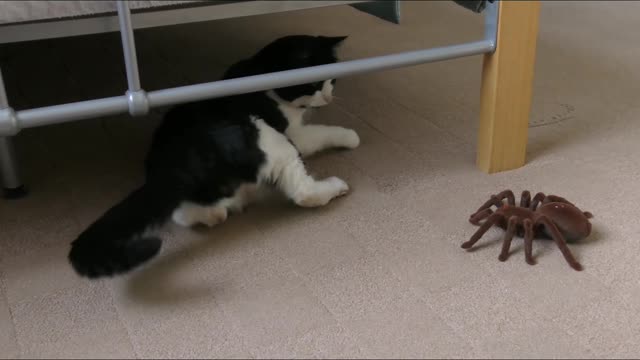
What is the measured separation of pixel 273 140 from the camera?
120cm

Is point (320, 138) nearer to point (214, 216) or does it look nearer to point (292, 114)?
point (292, 114)

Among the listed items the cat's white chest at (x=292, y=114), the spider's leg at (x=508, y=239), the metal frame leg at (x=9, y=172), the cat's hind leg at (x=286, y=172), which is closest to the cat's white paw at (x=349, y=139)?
the cat's white chest at (x=292, y=114)

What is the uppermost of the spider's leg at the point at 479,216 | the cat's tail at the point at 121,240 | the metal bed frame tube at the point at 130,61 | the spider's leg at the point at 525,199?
the metal bed frame tube at the point at 130,61

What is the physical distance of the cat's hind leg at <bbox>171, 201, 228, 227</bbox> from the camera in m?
1.17

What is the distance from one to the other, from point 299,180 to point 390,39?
3.59ft

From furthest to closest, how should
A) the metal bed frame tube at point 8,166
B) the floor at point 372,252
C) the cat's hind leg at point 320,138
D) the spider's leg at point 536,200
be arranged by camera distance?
the cat's hind leg at point 320,138
the metal bed frame tube at point 8,166
the spider's leg at point 536,200
the floor at point 372,252

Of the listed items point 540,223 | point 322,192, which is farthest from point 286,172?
point 540,223

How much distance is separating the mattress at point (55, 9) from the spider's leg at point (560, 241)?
643mm

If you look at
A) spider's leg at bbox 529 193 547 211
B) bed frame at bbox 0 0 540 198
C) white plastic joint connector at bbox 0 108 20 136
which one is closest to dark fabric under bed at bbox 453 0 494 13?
bed frame at bbox 0 0 540 198

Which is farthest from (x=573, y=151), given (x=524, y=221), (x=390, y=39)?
(x=390, y=39)

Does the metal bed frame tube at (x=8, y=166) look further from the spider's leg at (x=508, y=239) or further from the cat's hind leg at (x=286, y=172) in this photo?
the spider's leg at (x=508, y=239)

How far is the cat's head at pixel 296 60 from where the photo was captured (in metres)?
1.26

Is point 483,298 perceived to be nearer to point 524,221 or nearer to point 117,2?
point 524,221

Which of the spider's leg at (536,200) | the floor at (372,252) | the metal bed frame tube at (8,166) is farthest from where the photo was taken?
the metal bed frame tube at (8,166)
